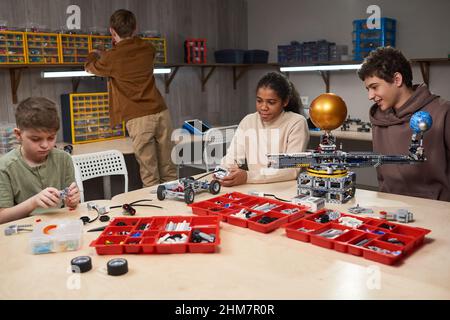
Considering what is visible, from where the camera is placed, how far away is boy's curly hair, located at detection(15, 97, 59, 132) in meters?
1.78

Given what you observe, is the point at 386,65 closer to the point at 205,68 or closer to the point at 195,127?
the point at 195,127

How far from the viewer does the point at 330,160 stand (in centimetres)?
179

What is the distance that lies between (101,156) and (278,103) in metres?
1.12

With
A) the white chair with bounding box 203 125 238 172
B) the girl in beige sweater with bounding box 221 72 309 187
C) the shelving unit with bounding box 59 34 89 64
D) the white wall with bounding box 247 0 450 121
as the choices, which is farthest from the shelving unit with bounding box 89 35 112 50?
the white wall with bounding box 247 0 450 121

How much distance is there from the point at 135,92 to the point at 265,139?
127 centimetres

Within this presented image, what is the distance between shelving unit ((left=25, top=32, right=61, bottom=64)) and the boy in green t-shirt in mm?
1627

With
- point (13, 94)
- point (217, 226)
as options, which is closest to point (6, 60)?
point (13, 94)

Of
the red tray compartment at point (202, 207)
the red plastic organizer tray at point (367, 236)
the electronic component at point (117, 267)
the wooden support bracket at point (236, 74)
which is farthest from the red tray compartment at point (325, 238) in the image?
the wooden support bracket at point (236, 74)

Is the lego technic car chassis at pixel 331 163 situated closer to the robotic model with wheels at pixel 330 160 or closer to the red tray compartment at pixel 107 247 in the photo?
the robotic model with wheels at pixel 330 160

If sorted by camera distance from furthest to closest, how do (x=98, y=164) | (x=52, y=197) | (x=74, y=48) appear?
(x=74, y=48)
(x=98, y=164)
(x=52, y=197)

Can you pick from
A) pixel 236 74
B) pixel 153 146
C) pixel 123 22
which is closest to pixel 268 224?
pixel 153 146

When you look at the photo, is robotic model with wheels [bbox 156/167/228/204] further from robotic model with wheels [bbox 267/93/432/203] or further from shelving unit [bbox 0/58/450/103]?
shelving unit [bbox 0/58/450/103]
